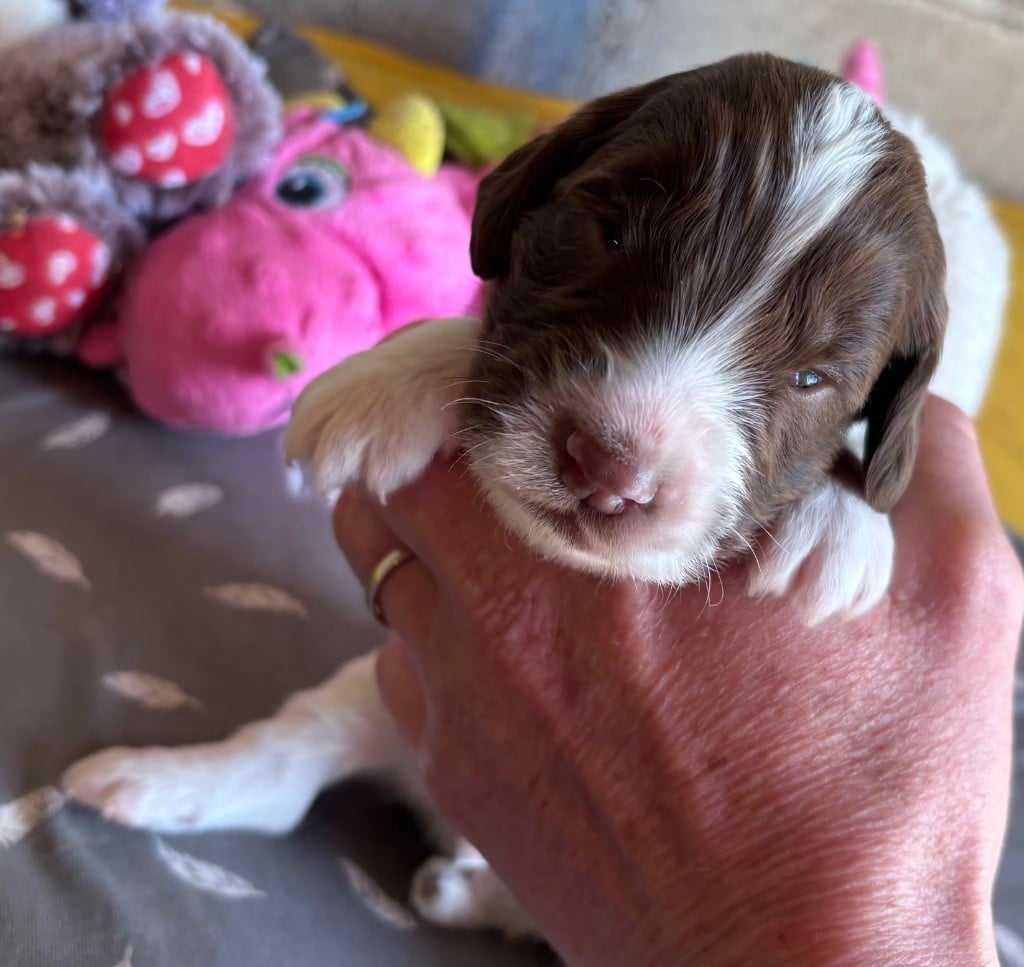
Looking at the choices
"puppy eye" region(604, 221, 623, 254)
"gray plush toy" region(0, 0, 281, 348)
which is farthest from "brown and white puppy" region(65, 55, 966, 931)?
"gray plush toy" region(0, 0, 281, 348)

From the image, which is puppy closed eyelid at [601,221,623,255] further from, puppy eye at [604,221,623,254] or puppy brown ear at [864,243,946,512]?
puppy brown ear at [864,243,946,512]

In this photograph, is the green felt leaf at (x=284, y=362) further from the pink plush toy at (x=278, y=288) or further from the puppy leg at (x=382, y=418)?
the puppy leg at (x=382, y=418)

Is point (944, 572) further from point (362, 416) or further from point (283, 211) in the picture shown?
point (283, 211)

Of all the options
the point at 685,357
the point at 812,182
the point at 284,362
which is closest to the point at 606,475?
the point at 685,357

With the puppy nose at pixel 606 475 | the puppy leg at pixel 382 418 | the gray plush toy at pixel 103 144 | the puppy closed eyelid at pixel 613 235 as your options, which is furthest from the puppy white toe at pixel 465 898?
the gray plush toy at pixel 103 144

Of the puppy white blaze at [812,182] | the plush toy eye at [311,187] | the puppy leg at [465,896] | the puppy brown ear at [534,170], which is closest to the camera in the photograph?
the puppy white blaze at [812,182]

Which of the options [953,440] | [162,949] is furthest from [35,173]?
[953,440]

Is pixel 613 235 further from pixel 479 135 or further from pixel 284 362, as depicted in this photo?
pixel 479 135
